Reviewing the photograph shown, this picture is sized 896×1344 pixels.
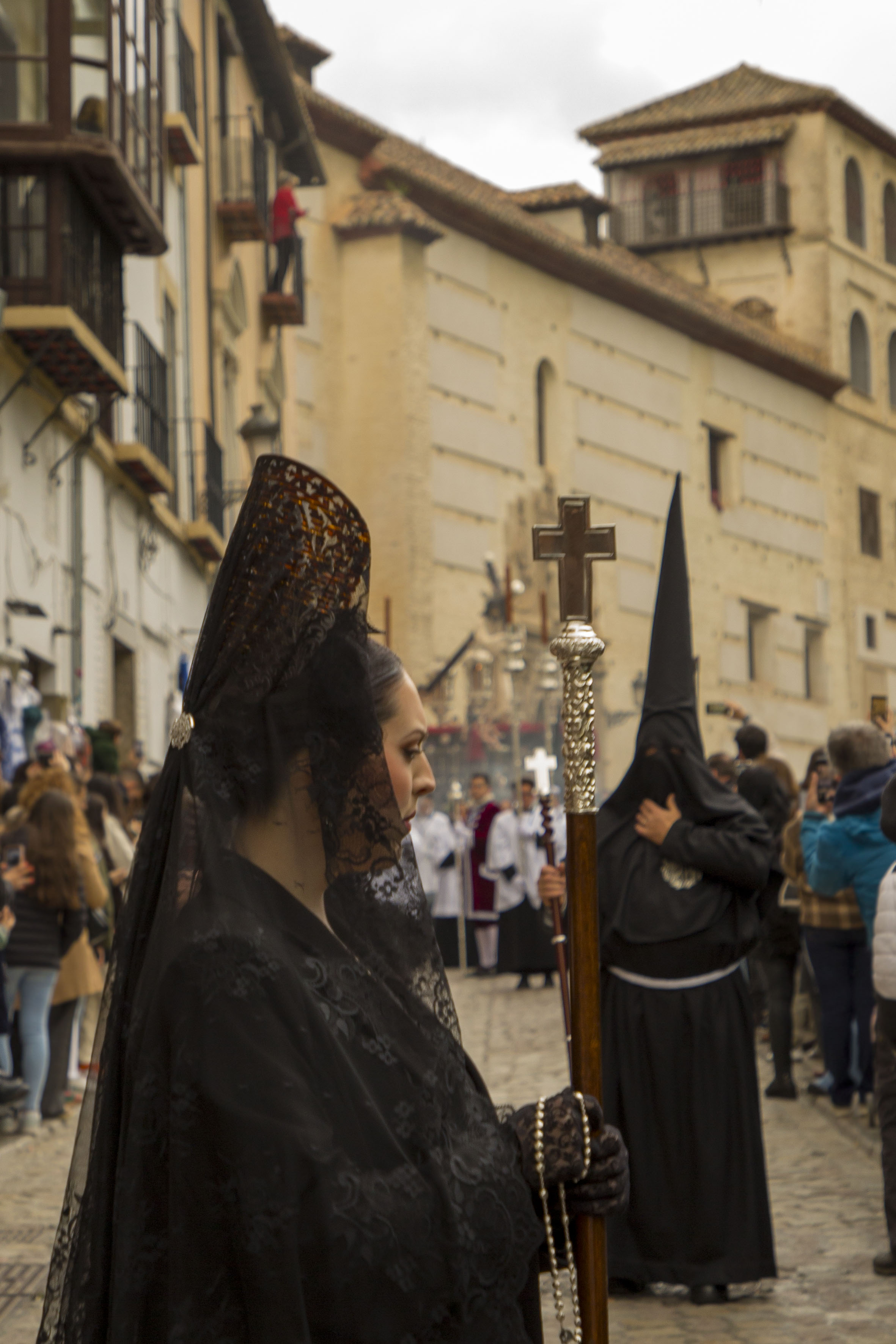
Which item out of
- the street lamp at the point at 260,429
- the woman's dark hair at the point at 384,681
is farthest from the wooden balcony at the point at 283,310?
the woman's dark hair at the point at 384,681

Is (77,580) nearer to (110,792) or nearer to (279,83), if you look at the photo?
(110,792)

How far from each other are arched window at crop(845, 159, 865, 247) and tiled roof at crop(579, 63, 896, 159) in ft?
2.86

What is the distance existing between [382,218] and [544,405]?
6359mm

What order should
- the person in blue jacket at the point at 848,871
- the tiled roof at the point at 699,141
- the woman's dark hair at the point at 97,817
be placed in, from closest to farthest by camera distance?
the person in blue jacket at the point at 848,871 → the woman's dark hair at the point at 97,817 → the tiled roof at the point at 699,141

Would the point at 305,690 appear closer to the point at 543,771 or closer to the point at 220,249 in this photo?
the point at 543,771

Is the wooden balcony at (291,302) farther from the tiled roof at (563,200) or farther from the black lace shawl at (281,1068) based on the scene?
the black lace shawl at (281,1068)

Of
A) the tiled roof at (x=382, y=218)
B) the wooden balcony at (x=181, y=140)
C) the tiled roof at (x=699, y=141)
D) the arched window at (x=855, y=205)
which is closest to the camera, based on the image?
the wooden balcony at (x=181, y=140)

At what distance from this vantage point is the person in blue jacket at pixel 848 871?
8.96 meters

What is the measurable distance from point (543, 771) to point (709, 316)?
35.7m

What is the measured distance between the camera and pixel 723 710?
43.2 ft

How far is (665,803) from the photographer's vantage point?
6965 millimetres

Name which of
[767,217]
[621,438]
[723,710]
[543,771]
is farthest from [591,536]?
[767,217]

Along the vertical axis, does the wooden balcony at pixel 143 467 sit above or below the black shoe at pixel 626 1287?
above

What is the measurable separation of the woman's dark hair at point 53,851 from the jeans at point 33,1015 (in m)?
0.36
